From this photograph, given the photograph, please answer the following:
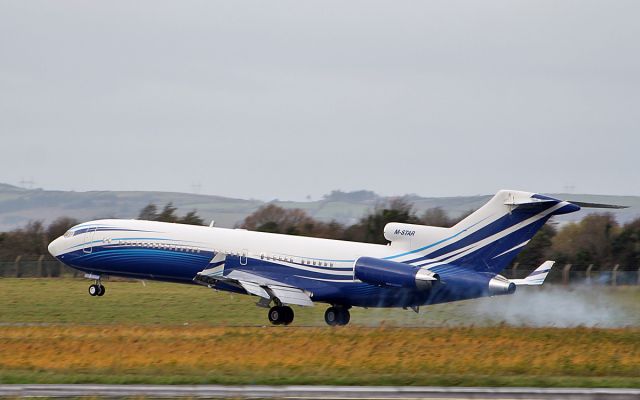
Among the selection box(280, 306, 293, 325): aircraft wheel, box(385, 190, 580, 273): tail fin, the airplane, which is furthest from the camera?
box(280, 306, 293, 325): aircraft wheel

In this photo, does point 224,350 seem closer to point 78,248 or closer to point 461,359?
point 461,359

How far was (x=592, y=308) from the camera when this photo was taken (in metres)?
47.0

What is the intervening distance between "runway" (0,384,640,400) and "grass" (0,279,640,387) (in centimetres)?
110

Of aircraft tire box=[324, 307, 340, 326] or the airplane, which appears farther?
aircraft tire box=[324, 307, 340, 326]

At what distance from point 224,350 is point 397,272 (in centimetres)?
1180

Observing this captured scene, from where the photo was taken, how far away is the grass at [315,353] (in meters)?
26.8

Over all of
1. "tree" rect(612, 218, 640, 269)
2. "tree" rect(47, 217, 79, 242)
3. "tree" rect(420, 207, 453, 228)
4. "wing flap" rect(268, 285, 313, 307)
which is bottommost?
"wing flap" rect(268, 285, 313, 307)

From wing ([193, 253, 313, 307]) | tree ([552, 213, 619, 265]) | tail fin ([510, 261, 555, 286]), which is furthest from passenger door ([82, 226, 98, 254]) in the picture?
tree ([552, 213, 619, 265])

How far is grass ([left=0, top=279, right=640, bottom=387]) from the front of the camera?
87.8 ft

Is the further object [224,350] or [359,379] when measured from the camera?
[224,350]

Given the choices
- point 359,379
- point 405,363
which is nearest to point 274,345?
point 405,363

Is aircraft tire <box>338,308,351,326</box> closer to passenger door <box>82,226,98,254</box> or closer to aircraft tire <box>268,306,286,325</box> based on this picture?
aircraft tire <box>268,306,286,325</box>

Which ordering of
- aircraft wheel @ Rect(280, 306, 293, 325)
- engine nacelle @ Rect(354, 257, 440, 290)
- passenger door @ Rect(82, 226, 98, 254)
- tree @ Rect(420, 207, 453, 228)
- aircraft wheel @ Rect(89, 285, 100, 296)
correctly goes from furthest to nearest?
tree @ Rect(420, 207, 453, 228)
aircraft wheel @ Rect(89, 285, 100, 296)
passenger door @ Rect(82, 226, 98, 254)
aircraft wheel @ Rect(280, 306, 293, 325)
engine nacelle @ Rect(354, 257, 440, 290)

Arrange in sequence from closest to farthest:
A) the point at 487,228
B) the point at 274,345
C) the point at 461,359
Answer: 1. the point at 461,359
2. the point at 274,345
3. the point at 487,228
